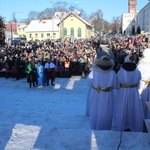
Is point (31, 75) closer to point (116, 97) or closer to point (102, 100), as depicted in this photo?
point (116, 97)

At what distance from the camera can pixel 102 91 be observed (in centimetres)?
602

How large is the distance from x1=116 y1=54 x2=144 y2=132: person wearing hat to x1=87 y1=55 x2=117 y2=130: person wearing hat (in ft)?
0.63

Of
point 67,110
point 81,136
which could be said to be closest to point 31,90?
point 67,110

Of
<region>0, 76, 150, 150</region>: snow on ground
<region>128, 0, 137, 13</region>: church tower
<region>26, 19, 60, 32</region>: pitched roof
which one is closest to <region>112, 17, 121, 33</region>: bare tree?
<region>128, 0, 137, 13</region>: church tower

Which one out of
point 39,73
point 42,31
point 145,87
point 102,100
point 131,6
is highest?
point 131,6

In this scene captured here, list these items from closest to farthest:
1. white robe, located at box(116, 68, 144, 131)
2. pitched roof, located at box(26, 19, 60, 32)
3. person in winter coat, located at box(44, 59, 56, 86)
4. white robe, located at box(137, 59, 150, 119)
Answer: white robe, located at box(116, 68, 144, 131)
white robe, located at box(137, 59, 150, 119)
person in winter coat, located at box(44, 59, 56, 86)
pitched roof, located at box(26, 19, 60, 32)

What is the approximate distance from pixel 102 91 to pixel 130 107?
775 mm

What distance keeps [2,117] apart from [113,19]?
140m

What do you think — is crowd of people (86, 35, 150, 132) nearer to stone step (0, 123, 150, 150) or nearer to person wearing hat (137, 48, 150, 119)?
person wearing hat (137, 48, 150, 119)

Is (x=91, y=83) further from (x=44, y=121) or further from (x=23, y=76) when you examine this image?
(x=23, y=76)

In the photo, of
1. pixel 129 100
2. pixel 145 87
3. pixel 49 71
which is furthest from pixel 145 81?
pixel 49 71

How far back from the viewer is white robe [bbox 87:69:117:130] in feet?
19.4

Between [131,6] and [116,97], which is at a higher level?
[131,6]

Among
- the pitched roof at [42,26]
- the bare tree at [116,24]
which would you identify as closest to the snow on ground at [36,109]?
the pitched roof at [42,26]
